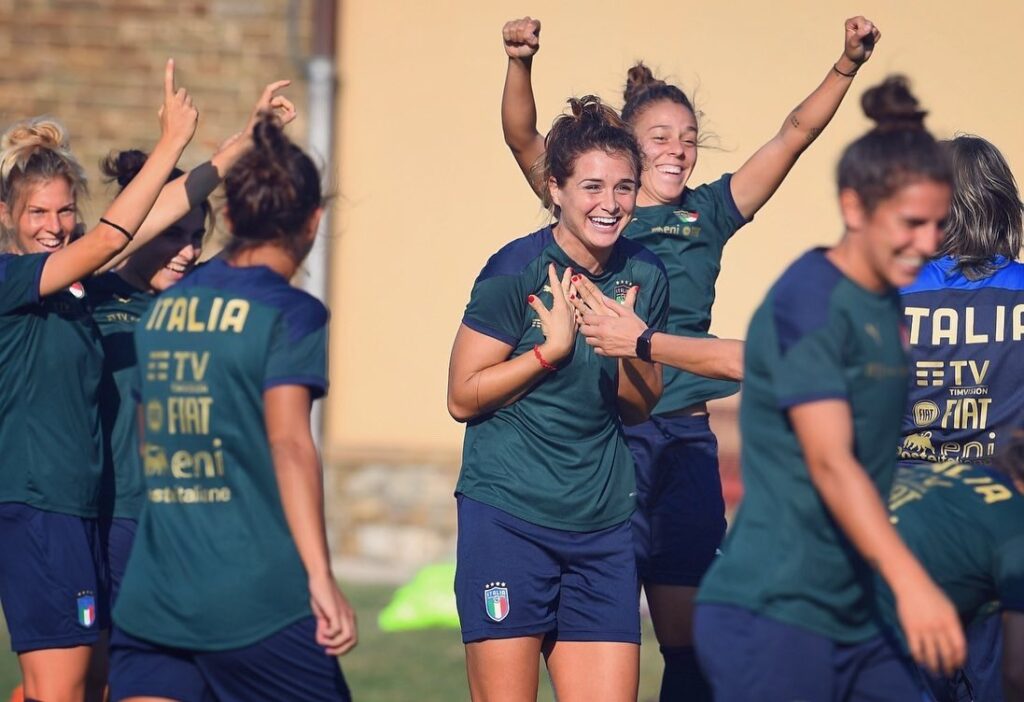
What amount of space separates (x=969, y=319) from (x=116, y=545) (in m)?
2.78

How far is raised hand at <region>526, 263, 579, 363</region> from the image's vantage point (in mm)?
4375

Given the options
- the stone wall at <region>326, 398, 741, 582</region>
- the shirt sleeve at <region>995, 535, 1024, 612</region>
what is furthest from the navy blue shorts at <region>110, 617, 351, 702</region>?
the stone wall at <region>326, 398, 741, 582</region>

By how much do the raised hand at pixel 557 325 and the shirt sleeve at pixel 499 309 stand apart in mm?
121

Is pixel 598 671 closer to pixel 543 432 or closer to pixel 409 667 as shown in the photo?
pixel 543 432

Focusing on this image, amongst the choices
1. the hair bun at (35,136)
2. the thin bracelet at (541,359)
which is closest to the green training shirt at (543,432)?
the thin bracelet at (541,359)

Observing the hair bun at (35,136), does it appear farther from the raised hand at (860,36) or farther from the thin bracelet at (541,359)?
the raised hand at (860,36)

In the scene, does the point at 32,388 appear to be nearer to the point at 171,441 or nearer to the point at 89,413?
the point at 89,413

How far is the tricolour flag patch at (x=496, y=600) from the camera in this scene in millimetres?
4504

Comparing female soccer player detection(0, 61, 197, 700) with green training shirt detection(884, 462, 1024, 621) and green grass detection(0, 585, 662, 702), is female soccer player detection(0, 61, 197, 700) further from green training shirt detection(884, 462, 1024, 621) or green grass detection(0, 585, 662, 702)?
green grass detection(0, 585, 662, 702)

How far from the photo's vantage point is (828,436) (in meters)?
3.23

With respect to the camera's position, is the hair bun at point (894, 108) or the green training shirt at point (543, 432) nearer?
the hair bun at point (894, 108)

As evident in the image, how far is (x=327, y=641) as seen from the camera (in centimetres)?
355

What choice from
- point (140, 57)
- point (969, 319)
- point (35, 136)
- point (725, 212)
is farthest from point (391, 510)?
point (969, 319)

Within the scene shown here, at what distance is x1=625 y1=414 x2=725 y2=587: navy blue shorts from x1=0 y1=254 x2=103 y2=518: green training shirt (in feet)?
5.79
